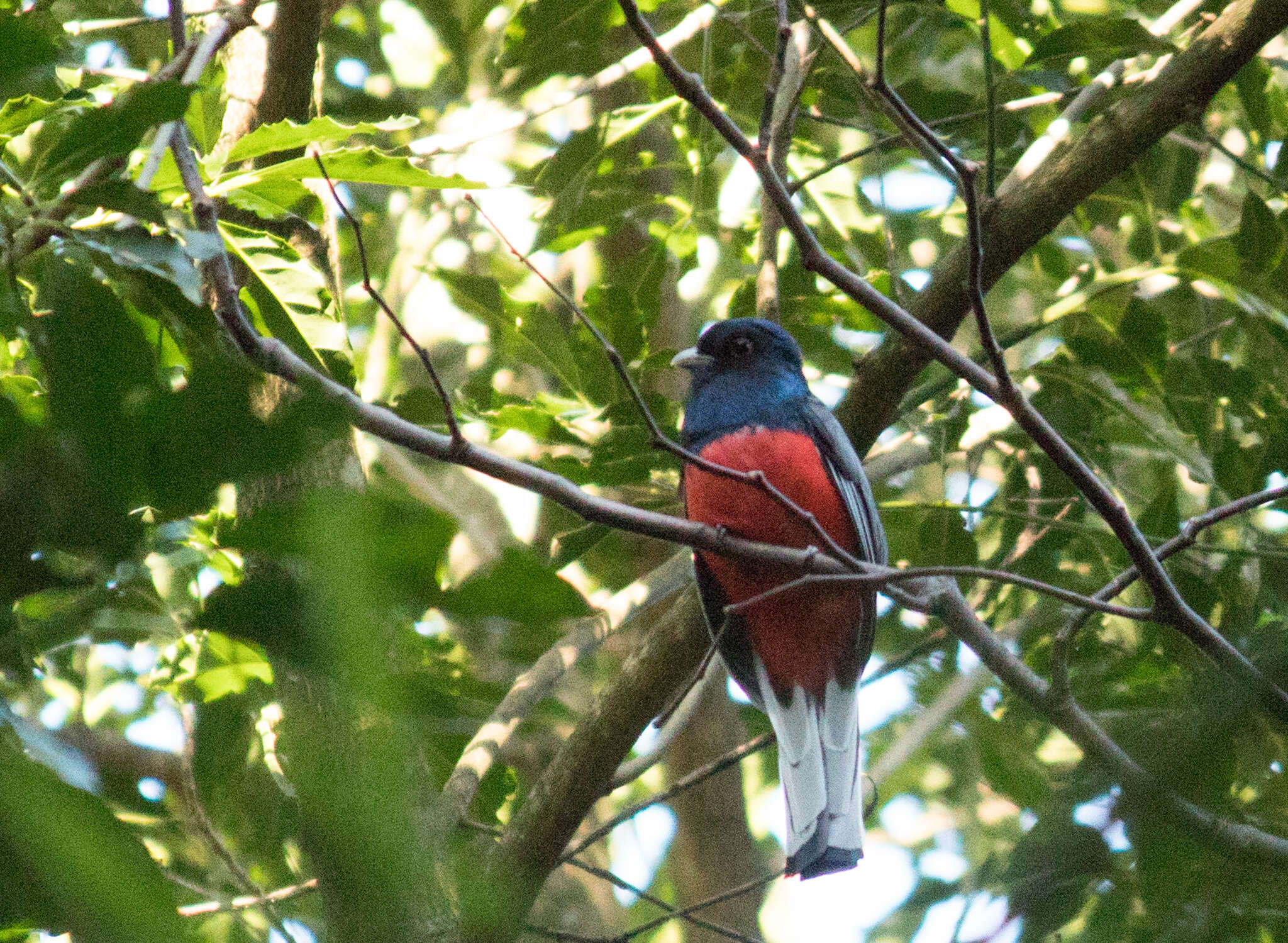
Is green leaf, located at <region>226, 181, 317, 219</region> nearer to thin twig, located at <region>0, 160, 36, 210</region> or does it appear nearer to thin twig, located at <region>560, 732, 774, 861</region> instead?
thin twig, located at <region>0, 160, 36, 210</region>

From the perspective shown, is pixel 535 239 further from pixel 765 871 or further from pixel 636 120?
pixel 765 871

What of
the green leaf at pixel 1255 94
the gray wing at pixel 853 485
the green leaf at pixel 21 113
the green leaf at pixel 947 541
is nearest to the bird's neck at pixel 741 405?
the gray wing at pixel 853 485

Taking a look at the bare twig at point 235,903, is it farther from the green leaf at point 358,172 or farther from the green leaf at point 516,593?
the green leaf at point 358,172

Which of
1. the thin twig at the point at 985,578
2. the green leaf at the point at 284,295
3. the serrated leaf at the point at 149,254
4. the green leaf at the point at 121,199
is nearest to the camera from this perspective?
the serrated leaf at the point at 149,254

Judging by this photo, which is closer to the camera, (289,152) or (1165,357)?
(289,152)

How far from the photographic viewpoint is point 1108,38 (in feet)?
10.4

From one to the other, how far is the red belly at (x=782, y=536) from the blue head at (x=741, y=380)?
110 millimetres

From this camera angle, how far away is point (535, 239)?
4.15 m

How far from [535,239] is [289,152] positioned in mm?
938

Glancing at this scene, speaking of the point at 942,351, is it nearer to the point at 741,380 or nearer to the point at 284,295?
the point at 284,295

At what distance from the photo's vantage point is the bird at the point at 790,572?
359 centimetres

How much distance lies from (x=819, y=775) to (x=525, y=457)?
168 cm

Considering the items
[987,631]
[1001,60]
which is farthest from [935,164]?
[1001,60]

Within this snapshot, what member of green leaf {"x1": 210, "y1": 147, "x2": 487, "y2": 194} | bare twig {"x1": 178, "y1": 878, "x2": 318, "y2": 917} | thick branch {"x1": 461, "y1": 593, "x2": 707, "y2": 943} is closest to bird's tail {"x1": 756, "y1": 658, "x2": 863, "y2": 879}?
thick branch {"x1": 461, "y1": 593, "x2": 707, "y2": 943}
